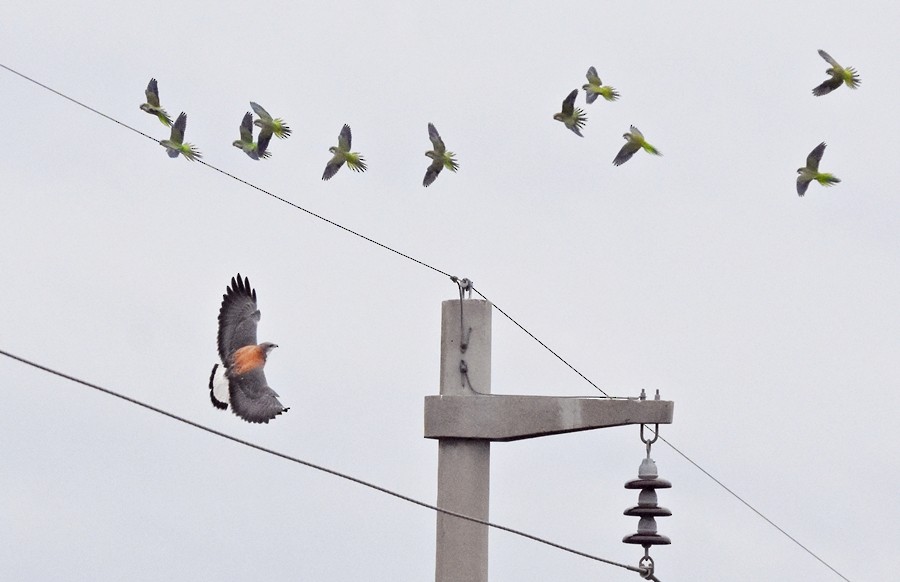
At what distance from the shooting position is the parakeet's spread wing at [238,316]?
14281 mm

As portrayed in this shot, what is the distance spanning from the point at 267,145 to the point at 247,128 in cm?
28

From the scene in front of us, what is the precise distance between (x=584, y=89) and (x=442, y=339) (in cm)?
244

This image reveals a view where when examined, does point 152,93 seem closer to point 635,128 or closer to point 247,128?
point 247,128

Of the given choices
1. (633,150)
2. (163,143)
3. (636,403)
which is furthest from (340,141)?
(636,403)

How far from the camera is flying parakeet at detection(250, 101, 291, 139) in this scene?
12102 mm

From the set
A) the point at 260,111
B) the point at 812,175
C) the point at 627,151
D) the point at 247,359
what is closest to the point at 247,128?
the point at 260,111

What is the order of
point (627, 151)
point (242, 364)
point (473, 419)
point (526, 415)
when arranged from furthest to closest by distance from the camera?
point (242, 364), point (627, 151), point (526, 415), point (473, 419)

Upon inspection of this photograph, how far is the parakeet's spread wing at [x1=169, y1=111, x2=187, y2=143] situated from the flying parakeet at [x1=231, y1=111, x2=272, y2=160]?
41 centimetres

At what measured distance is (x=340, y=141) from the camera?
12125 mm

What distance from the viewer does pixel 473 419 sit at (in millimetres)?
10766

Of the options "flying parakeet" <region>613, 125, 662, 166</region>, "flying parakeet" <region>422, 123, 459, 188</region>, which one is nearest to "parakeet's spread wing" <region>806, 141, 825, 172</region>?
"flying parakeet" <region>613, 125, 662, 166</region>

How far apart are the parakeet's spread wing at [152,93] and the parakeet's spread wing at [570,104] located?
3201 millimetres

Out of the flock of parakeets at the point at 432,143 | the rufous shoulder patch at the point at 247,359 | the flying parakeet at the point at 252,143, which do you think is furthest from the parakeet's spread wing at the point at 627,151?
the rufous shoulder patch at the point at 247,359

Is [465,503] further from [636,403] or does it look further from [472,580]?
[636,403]
